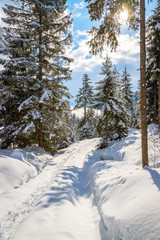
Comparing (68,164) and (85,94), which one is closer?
(68,164)

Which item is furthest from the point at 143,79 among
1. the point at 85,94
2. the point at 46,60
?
the point at 85,94

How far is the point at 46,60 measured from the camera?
12414 mm

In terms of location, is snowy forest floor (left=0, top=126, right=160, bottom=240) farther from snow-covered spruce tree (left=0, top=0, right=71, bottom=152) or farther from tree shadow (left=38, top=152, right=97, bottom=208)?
snow-covered spruce tree (left=0, top=0, right=71, bottom=152)

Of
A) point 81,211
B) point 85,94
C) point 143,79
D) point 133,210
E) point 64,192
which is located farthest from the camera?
point 85,94

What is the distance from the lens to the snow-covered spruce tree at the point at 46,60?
10.9 metres

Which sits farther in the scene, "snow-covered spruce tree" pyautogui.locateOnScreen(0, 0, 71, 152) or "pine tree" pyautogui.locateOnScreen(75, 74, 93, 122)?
"pine tree" pyautogui.locateOnScreen(75, 74, 93, 122)

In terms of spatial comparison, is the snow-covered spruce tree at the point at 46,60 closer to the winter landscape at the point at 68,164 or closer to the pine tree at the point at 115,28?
the winter landscape at the point at 68,164

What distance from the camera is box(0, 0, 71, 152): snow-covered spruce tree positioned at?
1088cm

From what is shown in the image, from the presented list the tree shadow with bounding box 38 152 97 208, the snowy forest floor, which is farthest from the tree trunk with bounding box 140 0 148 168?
the tree shadow with bounding box 38 152 97 208

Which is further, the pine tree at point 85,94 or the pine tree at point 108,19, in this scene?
the pine tree at point 85,94

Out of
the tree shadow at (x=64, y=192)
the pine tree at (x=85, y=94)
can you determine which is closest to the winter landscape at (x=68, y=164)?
the tree shadow at (x=64, y=192)

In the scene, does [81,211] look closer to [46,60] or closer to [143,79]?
[143,79]

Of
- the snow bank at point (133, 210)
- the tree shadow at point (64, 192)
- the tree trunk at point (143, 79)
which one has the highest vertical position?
the tree trunk at point (143, 79)

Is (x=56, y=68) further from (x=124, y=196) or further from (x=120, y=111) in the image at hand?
(x=124, y=196)
